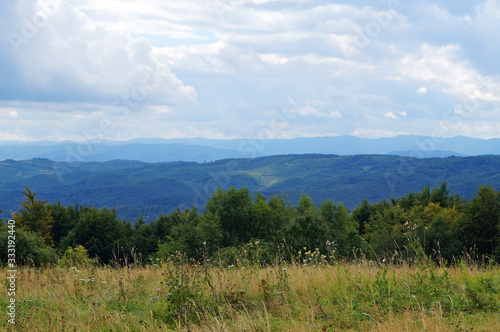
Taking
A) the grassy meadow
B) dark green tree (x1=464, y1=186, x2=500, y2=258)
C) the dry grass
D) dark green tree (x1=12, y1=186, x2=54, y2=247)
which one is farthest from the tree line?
the grassy meadow

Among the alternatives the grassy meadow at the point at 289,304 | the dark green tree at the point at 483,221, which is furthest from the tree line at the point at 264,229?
the grassy meadow at the point at 289,304

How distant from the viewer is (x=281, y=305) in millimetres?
5668

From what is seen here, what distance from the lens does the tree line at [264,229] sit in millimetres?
31594

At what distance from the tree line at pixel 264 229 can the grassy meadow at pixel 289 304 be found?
39.5ft

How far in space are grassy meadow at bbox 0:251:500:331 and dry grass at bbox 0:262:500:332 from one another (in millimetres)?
15

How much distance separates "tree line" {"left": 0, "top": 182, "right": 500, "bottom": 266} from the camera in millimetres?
31594

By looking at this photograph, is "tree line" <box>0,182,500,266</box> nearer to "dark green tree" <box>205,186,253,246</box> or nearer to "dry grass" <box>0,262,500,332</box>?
"dark green tree" <box>205,186,253,246</box>

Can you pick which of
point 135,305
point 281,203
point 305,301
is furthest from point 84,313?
point 281,203

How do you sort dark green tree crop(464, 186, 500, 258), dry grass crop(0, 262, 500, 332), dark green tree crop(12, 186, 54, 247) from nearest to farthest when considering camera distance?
1. dry grass crop(0, 262, 500, 332)
2. dark green tree crop(464, 186, 500, 258)
3. dark green tree crop(12, 186, 54, 247)

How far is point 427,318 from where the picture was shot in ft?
14.9

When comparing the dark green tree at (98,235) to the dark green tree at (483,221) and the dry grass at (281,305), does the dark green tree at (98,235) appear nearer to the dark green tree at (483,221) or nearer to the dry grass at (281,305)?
the dark green tree at (483,221)

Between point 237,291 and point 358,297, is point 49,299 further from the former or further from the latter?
point 358,297

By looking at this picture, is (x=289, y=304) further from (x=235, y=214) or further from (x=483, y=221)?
(x=235, y=214)

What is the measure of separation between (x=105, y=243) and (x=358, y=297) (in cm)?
6199
